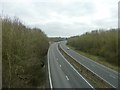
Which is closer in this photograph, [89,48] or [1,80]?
[1,80]

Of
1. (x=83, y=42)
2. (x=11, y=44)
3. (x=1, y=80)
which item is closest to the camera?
(x=1, y=80)

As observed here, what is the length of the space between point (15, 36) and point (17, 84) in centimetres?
369

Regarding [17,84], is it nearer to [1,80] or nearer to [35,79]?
[1,80]

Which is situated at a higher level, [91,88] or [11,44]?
[11,44]

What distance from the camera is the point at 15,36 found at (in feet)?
69.2

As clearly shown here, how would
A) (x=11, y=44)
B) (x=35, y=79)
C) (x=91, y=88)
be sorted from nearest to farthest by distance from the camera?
(x=11, y=44), (x=91, y=88), (x=35, y=79)

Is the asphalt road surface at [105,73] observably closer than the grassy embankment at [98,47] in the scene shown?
Yes

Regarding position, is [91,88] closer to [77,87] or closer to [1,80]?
[77,87]

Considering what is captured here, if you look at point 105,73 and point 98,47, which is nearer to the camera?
point 105,73

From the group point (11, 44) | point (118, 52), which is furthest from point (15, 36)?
point (118, 52)

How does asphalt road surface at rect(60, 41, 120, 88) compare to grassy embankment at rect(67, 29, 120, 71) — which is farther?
grassy embankment at rect(67, 29, 120, 71)

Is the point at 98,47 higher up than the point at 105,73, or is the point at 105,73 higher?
the point at 98,47

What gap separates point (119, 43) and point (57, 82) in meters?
10.5

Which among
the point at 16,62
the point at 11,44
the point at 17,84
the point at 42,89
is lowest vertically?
the point at 42,89
